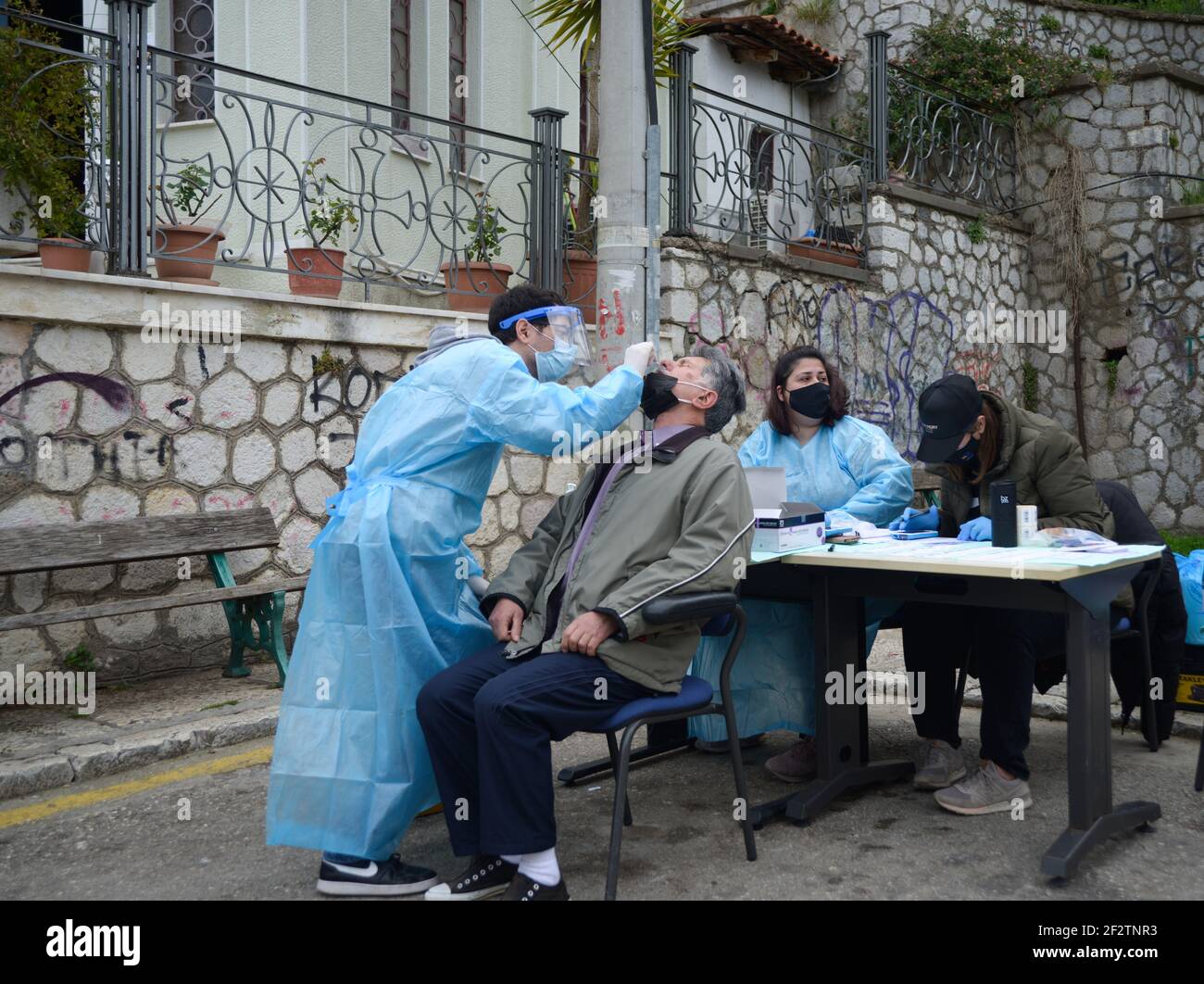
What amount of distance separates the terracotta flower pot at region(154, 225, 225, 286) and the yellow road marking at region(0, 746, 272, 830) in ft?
8.45

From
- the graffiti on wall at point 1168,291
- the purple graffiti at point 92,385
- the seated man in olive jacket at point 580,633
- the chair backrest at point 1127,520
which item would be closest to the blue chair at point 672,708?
the seated man in olive jacket at point 580,633

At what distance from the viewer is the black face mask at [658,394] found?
153 inches

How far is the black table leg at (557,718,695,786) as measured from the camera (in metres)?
4.55

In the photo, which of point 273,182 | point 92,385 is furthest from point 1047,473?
point 273,182

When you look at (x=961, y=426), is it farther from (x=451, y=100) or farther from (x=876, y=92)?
(x=451, y=100)

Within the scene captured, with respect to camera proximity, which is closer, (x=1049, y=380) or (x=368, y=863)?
(x=368, y=863)

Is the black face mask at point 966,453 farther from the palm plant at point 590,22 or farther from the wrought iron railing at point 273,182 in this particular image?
the palm plant at point 590,22

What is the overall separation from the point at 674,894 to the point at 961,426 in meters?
1.90

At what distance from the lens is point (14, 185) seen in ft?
21.1

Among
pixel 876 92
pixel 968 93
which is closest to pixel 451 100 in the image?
pixel 876 92

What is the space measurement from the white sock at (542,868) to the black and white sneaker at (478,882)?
0.12 meters

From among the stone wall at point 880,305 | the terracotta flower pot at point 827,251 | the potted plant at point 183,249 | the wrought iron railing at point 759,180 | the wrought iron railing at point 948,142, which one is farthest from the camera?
the wrought iron railing at point 948,142

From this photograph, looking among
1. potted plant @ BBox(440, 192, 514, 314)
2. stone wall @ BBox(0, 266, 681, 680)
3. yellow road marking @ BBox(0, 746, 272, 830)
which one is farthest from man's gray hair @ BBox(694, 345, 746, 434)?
potted plant @ BBox(440, 192, 514, 314)

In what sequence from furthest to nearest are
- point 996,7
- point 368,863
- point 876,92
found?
point 996,7
point 876,92
point 368,863
